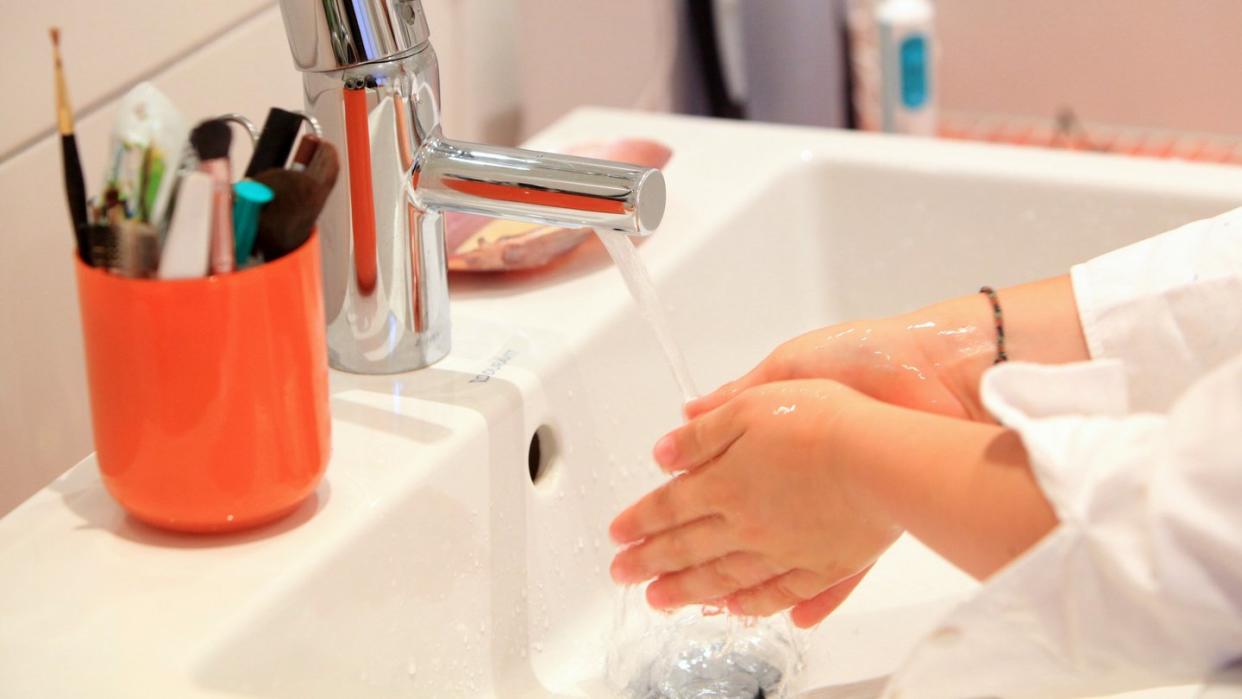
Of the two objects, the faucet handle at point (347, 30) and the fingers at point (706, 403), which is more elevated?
the faucet handle at point (347, 30)

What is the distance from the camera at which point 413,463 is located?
21.2 inches

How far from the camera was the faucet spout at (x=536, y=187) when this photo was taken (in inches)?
21.0

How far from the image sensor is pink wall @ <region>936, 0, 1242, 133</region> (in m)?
1.37

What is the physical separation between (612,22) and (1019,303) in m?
0.56

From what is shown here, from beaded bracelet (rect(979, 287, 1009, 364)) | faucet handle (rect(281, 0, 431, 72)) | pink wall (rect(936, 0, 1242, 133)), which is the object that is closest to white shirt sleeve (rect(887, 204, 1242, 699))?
beaded bracelet (rect(979, 287, 1009, 364))

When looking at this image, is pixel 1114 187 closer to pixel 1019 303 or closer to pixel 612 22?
pixel 1019 303

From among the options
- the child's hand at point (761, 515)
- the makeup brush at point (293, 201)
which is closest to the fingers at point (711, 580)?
the child's hand at point (761, 515)

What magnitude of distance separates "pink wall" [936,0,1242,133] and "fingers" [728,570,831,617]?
3.30 ft

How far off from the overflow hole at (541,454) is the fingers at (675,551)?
0.06m

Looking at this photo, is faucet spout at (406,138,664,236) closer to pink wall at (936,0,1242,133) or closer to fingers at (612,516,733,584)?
fingers at (612,516,733,584)

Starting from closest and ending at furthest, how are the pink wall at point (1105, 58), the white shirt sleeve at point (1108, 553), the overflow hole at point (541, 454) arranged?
the white shirt sleeve at point (1108, 553), the overflow hole at point (541, 454), the pink wall at point (1105, 58)

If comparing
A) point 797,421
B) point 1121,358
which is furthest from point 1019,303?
point 797,421

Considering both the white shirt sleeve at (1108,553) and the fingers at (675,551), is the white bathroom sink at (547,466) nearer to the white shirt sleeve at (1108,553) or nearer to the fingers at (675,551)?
the fingers at (675,551)

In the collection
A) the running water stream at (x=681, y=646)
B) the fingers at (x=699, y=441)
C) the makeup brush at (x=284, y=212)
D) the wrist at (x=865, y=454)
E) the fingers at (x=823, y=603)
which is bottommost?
the running water stream at (x=681, y=646)
